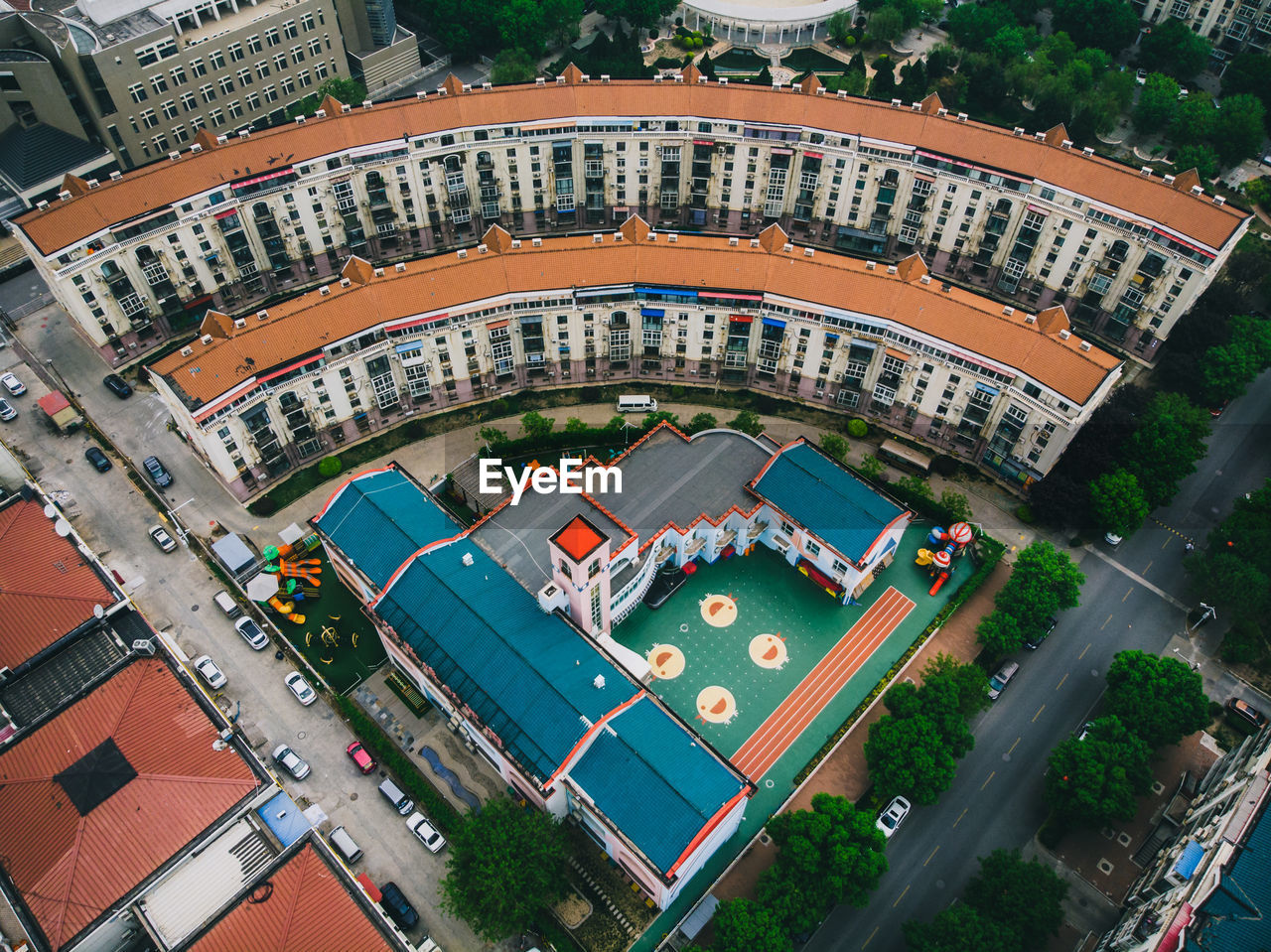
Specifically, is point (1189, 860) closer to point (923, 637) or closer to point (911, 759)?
point (911, 759)

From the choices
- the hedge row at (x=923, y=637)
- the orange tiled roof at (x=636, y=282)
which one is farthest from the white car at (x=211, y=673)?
the hedge row at (x=923, y=637)

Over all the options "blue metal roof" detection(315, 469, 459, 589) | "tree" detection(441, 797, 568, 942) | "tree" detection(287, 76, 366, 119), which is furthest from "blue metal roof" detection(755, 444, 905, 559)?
"tree" detection(287, 76, 366, 119)

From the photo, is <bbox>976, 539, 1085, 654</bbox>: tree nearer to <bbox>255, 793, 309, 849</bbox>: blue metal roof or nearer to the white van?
the white van

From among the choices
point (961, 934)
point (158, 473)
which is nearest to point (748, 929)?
point (961, 934)

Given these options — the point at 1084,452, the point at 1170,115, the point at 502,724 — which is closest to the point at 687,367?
the point at 1084,452

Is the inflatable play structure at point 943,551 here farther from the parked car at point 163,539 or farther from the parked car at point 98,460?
the parked car at point 98,460

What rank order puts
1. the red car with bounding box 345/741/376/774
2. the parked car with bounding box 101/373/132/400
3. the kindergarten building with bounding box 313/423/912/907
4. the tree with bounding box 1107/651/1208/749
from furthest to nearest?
the parked car with bounding box 101/373/132/400 → the red car with bounding box 345/741/376/774 → the tree with bounding box 1107/651/1208/749 → the kindergarten building with bounding box 313/423/912/907

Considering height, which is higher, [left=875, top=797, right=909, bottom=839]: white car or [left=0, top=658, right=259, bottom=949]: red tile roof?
[left=0, top=658, right=259, bottom=949]: red tile roof
